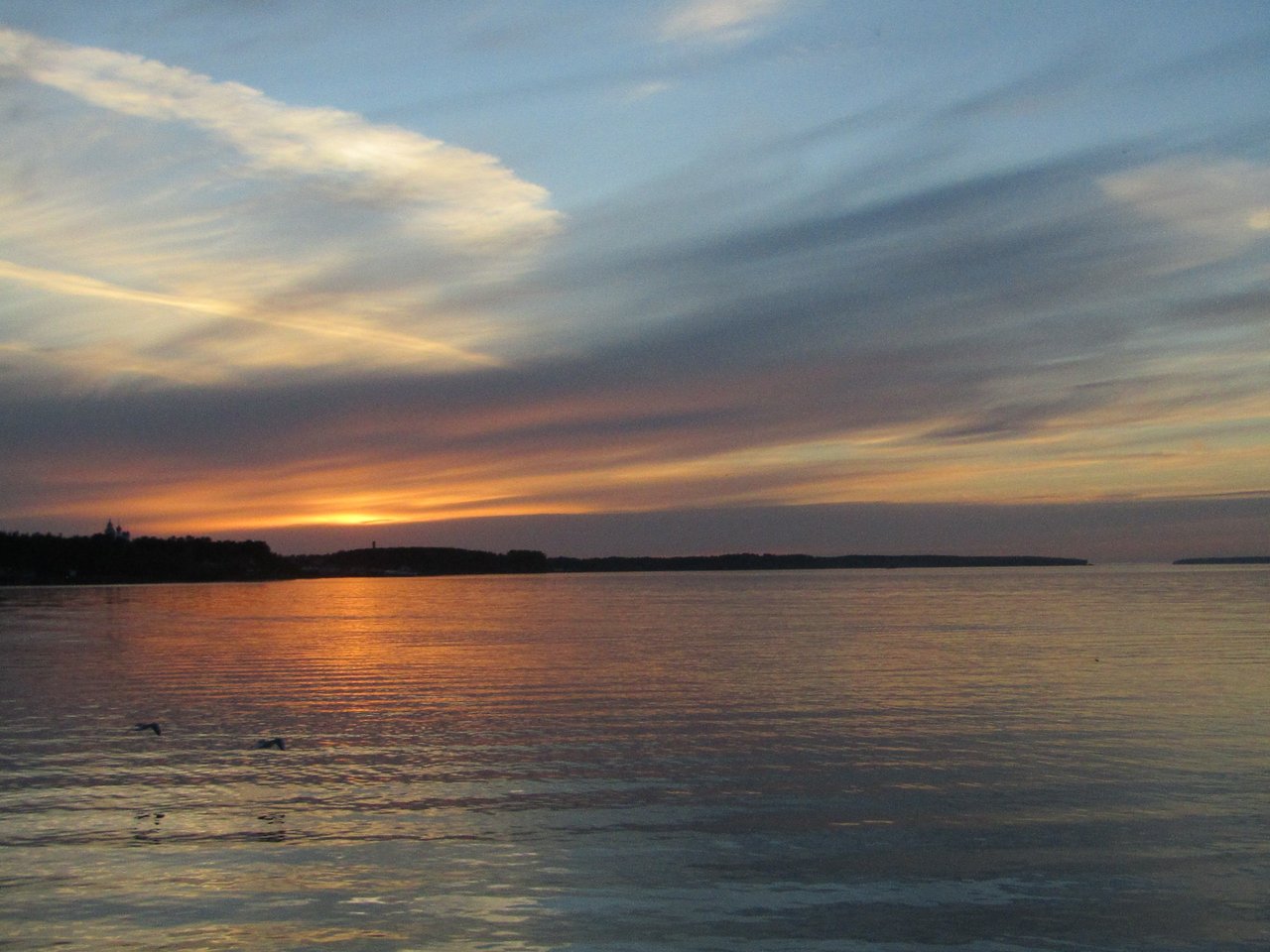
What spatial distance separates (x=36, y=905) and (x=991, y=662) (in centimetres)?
3717

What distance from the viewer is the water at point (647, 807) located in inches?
549

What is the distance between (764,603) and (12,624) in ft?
210

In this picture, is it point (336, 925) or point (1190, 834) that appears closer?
point (336, 925)

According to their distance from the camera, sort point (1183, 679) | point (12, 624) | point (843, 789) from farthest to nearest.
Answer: point (12, 624)
point (1183, 679)
point (843, 789)

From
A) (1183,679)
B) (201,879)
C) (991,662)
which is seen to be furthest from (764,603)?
(201,879)

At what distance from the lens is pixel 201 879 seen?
1568 centimetres

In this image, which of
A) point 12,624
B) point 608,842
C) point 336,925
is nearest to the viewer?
point 336,925

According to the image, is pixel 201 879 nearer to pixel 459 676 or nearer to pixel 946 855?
pixel 946 855

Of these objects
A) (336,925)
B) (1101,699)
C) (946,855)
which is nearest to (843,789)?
(946,855)

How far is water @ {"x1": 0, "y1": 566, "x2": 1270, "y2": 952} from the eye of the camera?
1395 cm

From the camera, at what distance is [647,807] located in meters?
19.7

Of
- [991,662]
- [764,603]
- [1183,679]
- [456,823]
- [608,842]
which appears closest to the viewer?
[608,842]

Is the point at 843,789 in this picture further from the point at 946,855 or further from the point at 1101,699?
the point at 1101,699

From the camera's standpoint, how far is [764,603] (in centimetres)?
10706
